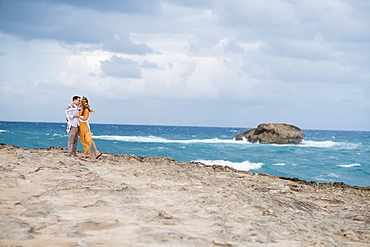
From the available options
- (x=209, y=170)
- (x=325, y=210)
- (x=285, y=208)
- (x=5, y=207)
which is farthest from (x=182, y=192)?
(x=209, y=170)

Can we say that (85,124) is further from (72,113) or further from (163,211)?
(163,211)

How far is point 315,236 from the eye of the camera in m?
4.87

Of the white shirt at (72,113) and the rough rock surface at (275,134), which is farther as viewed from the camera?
the rough rock surface at (275,134)

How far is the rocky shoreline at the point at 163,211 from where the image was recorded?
13.3 feet

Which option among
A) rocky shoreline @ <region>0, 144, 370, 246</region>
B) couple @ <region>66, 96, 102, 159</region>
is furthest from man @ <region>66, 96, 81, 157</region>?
rocky shoreline @ <region>0, 144, 370, 246</region>

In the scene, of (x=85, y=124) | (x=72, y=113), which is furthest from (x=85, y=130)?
(x=72, y=113)

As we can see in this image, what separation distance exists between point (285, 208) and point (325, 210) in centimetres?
100

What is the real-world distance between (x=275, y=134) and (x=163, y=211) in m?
45.0

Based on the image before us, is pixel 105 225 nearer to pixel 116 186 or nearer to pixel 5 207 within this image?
pixel 5 207

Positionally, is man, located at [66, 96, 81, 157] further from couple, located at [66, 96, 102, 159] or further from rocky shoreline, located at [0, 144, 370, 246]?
rocky shoreline, located at [0, 144, 370, 246]

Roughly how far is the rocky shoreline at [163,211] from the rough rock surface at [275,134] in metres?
40.0

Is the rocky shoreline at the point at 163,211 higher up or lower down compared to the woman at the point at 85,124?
lower down

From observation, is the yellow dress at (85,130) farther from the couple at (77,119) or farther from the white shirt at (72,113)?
the white shirt at (72,113)

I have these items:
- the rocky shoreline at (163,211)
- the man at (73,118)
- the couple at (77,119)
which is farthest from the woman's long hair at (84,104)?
the rocky shoreline at (163,211)
